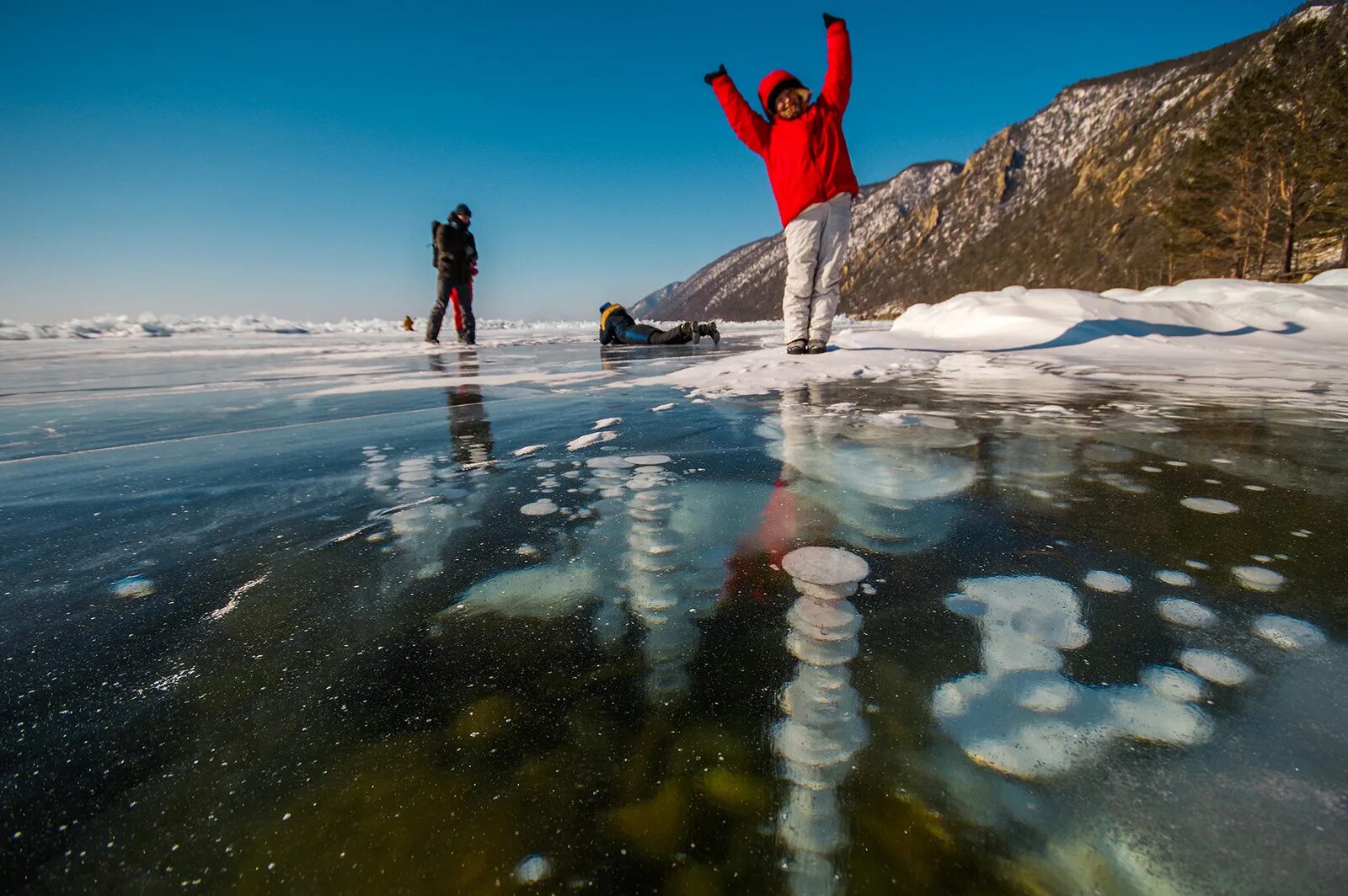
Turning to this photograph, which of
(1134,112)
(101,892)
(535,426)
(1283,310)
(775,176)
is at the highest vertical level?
(1134,112)

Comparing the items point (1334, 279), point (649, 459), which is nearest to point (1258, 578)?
point (649, 459)

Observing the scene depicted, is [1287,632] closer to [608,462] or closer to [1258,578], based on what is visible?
[1258,578]

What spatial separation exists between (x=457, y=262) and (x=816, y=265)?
6.79m

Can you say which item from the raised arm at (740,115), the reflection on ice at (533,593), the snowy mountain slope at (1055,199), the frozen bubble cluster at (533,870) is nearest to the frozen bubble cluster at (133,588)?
the reflection on ice at (533,593)

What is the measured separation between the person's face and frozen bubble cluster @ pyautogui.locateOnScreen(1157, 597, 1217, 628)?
180 inches

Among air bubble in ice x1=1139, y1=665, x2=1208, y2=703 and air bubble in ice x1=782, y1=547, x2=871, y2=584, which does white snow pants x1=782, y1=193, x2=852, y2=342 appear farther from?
air bubble in ice x1=1139, y1=665, x2=1208, y2=703

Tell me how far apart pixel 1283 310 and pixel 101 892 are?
884 cm

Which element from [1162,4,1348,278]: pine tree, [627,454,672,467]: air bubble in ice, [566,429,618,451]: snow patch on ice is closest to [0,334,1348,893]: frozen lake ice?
[627,454,672,467]: air bubble in ice

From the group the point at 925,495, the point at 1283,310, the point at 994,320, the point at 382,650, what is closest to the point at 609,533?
the point at 382,650

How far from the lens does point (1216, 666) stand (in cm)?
76

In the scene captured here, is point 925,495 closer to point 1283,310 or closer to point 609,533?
point 609,533

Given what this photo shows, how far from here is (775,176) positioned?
4672mm

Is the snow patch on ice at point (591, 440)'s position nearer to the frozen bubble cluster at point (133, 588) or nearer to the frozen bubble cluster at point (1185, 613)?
the frozen bubble cluster at point (133, 588)

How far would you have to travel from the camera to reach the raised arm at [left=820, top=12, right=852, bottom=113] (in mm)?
4008
